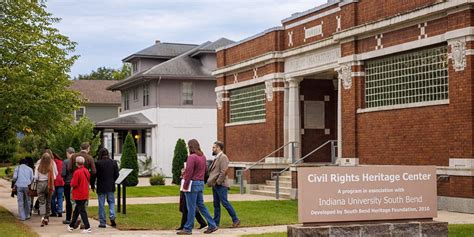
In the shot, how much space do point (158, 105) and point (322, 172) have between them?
37419mm

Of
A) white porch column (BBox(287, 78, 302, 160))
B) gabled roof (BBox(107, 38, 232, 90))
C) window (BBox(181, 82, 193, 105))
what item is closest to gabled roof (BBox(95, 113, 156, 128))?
gabled roof (BBox(107, 38, 232, 90))

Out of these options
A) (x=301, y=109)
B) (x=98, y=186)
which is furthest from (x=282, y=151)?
(x=98, y=186)

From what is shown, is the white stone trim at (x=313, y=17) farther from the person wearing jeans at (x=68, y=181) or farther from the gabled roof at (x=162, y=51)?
the gabled roof at (x=162, y=51)

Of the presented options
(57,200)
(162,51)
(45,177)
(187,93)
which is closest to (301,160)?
(57,200)

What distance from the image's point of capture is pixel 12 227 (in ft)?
57.2

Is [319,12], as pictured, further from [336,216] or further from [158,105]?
[158,105]

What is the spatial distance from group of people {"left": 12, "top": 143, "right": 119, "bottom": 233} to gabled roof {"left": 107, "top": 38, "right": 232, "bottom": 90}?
27.9 m

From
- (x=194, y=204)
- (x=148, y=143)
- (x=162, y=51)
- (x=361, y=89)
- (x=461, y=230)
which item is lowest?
(x=461, y=230)

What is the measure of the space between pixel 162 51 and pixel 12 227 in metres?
38.7

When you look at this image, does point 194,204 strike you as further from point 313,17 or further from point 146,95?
point 146,95

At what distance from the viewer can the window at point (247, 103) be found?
32094 millimetres

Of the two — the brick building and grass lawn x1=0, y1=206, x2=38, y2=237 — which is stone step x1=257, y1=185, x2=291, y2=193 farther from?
grass lawn x1=0, y1=206, x2=38, y2=237

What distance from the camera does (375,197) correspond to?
12711 millimetres

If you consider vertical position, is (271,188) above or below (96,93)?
below
